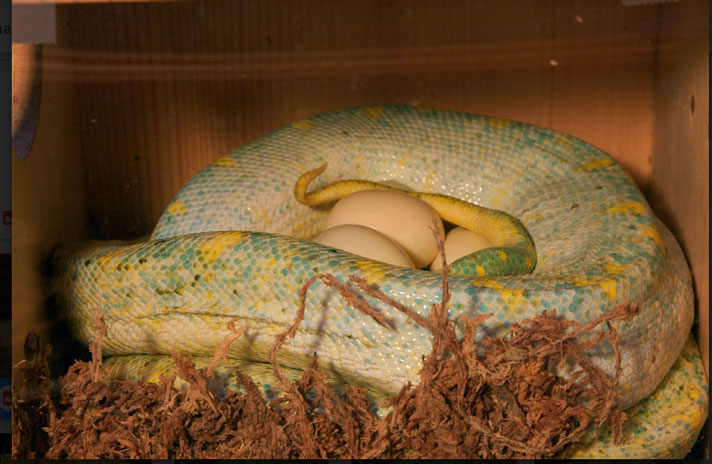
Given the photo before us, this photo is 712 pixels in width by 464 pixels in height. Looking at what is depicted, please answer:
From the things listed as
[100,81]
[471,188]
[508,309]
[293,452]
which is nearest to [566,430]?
[508,309]

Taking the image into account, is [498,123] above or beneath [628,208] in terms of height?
above

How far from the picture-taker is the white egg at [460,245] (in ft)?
4.19

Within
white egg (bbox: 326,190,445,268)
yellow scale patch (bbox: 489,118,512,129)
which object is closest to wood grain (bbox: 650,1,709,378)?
yellow scale patch (bbox: 489,118,512,129)

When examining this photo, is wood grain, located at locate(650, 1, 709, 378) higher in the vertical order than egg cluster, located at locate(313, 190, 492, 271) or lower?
higher

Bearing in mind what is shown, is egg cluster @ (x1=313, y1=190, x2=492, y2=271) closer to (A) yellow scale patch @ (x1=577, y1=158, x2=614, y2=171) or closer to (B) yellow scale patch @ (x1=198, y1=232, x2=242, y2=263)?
(B) yellow scale patch @ (x1=198, y1=232, x2=242, y2=263)

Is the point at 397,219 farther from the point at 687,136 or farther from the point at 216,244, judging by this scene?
the point at 687,136

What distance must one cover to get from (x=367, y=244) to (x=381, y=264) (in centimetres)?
10

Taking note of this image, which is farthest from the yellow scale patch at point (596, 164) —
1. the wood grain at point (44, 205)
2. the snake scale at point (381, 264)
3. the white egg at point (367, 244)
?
the wood grain at point (44, 205)

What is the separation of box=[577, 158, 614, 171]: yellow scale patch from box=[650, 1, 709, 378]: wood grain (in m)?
0.10

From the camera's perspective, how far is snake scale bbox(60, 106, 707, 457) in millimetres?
1017

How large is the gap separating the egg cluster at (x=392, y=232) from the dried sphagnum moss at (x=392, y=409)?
16 centimetres

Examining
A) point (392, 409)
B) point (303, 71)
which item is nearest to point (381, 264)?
point (392, 409)

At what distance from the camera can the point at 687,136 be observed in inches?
46.4

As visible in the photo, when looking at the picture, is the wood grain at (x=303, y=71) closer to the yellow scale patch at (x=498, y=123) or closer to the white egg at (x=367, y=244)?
the yellow scale patch at (x=498, y=123)
